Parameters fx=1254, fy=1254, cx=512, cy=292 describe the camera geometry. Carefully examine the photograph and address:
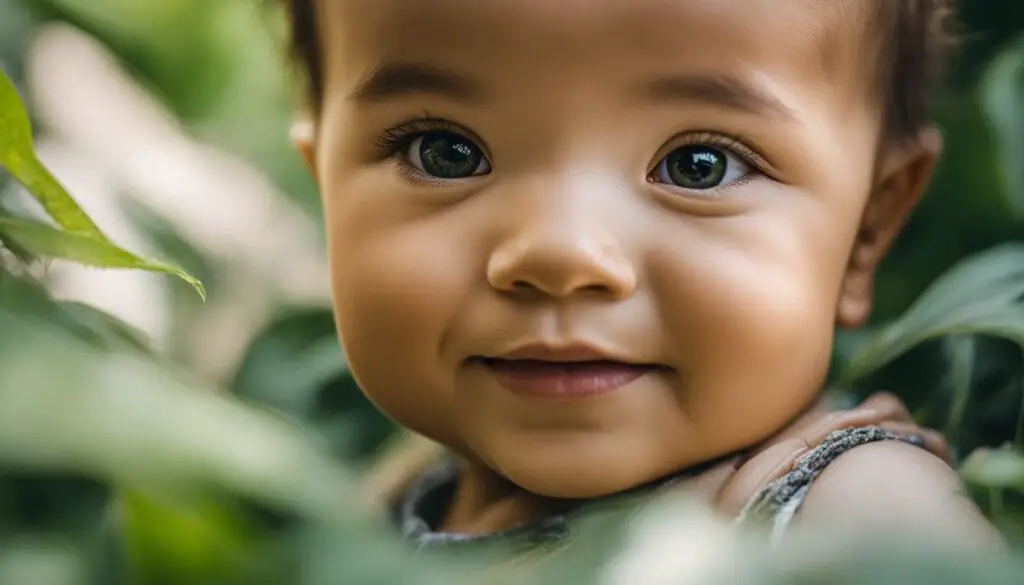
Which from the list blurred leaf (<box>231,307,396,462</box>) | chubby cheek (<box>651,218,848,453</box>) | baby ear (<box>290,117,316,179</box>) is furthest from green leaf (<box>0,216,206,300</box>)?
blurred leaf (<box>231,307,396,462</box>)

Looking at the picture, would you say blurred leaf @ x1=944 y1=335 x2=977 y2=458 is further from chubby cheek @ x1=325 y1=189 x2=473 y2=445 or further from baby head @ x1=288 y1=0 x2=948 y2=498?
chubby cheek @ x1=325 y1=189 x2=473 y2=445

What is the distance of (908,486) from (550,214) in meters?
0.23

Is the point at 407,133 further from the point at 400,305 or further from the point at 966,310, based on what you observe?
the point at 966,310

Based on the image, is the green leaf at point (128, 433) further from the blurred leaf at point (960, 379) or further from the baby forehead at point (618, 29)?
the blurred leaf at point (960, 379)

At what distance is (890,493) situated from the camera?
0.64m

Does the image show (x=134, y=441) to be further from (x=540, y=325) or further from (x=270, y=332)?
(x=270, y=332)

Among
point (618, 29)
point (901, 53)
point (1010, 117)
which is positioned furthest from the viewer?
point (1010, 117)

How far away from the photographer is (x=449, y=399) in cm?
74

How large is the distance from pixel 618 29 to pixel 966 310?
322 millimetres

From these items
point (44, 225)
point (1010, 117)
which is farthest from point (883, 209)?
point (44, 225)

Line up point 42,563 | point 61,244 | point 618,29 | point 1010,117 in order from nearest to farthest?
1. point 42,563
2. point 61,244
3. point 618,29
4. point 1010,117

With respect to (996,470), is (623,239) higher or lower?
higher

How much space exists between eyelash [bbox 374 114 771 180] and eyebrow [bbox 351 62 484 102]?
2 centimetres

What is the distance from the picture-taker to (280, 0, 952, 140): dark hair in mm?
759
